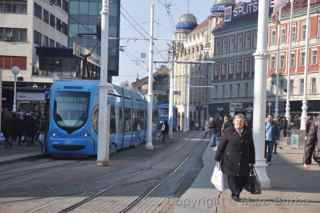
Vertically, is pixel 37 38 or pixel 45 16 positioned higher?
pixel 45 16

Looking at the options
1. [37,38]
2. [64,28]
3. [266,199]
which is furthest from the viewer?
[64,28]

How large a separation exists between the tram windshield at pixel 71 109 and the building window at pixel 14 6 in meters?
40.2

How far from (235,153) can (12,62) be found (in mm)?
54872

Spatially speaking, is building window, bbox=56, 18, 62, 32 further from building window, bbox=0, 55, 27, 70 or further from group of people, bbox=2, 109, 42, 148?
group of people, bbox=2, 109, 42, 148

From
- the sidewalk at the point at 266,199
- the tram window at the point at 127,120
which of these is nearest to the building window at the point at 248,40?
the tram window at the point at 127,120

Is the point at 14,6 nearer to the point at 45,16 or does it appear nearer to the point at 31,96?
the point at 45,16

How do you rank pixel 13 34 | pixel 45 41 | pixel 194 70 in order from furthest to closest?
pixel 194 70, pixel 45 41, pixel 13 34

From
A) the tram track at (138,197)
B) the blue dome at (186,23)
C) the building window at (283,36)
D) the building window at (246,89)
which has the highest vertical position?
the blue dome at (186,23)

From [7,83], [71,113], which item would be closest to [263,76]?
[71,113]

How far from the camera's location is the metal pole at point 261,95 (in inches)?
605

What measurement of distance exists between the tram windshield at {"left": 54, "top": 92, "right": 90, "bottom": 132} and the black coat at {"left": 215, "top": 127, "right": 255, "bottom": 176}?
15.0m

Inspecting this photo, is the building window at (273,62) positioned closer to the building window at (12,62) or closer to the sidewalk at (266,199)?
the building window at (12,62)

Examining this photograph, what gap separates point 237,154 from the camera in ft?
41.8

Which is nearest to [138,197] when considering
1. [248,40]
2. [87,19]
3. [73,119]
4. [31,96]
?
[73,119]
